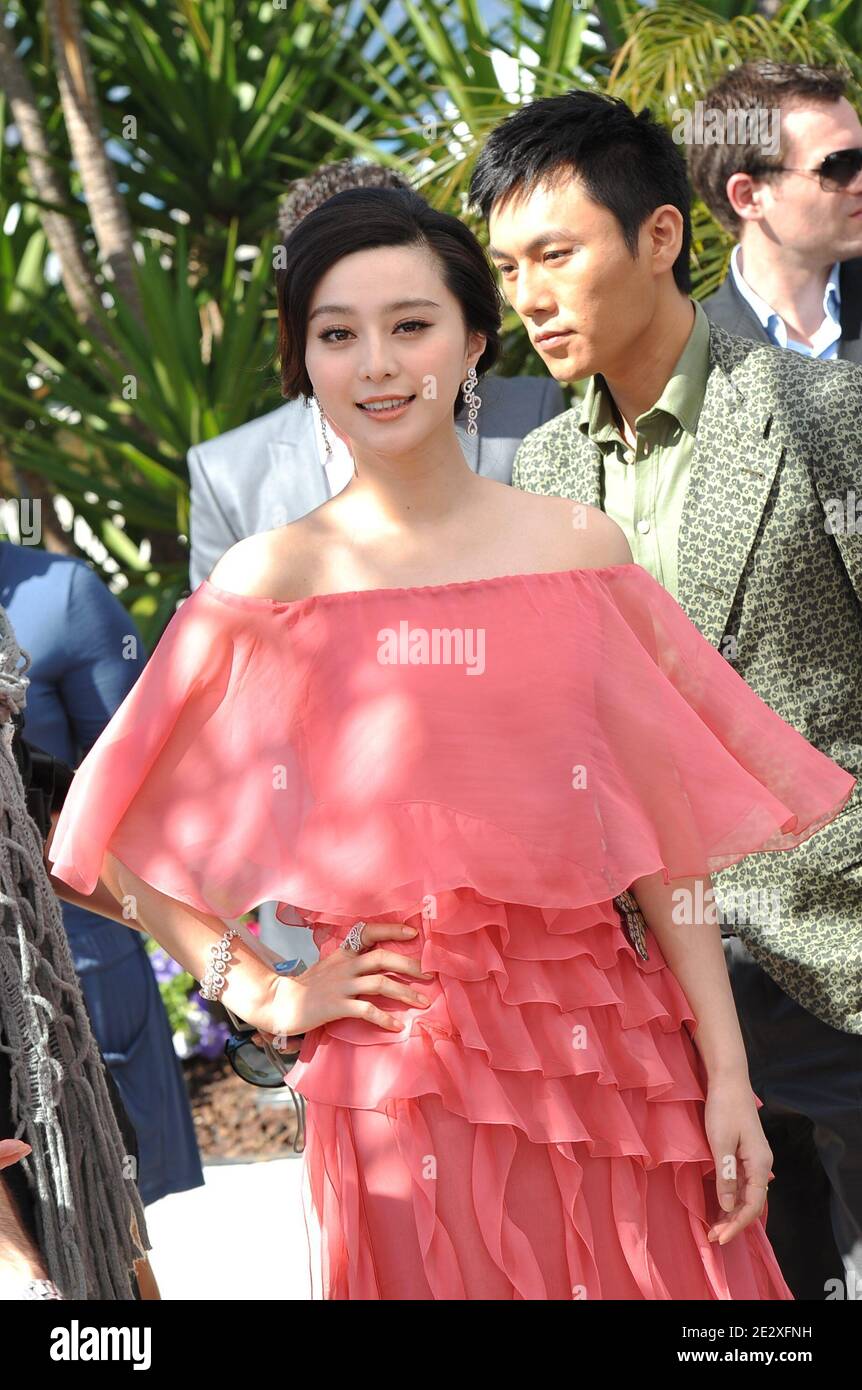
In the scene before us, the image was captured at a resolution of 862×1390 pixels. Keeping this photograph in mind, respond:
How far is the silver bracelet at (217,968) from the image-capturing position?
2.15 m

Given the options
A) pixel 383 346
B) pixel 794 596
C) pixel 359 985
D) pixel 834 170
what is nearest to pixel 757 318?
pixel 834 170

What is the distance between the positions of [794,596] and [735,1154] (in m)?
0.97

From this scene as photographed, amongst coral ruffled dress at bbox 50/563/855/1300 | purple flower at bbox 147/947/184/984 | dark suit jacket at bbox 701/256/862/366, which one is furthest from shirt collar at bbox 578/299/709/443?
purple flower at bbox 147/947/184/984

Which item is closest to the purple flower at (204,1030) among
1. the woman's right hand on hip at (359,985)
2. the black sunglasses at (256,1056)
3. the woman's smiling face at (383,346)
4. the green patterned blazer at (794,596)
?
the green patterned blazer at (794,596)

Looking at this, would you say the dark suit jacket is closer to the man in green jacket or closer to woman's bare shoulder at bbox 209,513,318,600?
the man in green jacket

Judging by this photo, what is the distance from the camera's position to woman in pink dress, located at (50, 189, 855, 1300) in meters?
2.02

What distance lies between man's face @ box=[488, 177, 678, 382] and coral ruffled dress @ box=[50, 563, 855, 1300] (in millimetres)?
760

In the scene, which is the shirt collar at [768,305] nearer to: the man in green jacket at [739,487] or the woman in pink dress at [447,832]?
the man in green jacket at [739,487]

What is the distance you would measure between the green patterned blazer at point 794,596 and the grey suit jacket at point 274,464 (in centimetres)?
115

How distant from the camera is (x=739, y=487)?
2816 millimetres

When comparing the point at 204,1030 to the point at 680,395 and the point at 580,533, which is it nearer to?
the point at 680,395

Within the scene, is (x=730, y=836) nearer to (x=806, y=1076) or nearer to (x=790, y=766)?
(x=790, y=766)

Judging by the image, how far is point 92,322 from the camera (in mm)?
7680

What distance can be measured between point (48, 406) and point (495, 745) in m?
6.61
